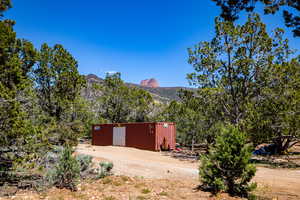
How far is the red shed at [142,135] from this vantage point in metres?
20.8

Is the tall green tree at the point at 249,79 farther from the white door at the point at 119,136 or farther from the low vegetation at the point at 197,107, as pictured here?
the white door at the point at 119,136

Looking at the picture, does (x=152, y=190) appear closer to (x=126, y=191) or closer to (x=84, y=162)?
(x=126, y=191)

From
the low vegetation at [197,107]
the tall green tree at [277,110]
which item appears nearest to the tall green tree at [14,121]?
the low vegetation at [197,107]

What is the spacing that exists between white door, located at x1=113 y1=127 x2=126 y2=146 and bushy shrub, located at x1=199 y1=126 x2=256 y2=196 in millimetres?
17143

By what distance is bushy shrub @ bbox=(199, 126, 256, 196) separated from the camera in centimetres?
636

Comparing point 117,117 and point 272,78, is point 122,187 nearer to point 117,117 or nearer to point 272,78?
point 272,78

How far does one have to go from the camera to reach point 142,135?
21625 millimetres

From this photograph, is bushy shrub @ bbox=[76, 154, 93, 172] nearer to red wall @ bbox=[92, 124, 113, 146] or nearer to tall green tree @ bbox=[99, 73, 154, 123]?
red wall @ bbox=[92, 124, 113, 146]

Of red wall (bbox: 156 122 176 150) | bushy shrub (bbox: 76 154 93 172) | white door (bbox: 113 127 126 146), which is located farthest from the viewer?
white door (bbox: 113 127 126 146)

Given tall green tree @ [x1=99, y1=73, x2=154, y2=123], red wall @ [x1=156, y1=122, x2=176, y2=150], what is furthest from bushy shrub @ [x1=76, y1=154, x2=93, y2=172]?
tall green tree @ [x1=99, y1=73, x2=154, y2=123]

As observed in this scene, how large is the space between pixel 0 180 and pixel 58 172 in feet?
7.13

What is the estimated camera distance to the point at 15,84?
6859 millimetres

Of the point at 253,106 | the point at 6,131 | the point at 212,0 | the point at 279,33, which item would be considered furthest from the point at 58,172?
the point at 279,33

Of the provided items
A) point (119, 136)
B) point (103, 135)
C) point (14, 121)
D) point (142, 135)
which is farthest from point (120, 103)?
point (14, 121)
